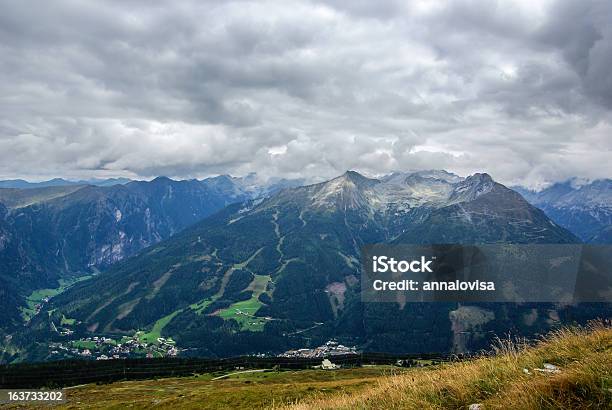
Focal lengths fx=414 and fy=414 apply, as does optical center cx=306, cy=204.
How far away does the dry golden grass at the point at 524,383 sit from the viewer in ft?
30.8

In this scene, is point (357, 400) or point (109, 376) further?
point (109, 376)

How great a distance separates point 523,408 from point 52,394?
13049 cm

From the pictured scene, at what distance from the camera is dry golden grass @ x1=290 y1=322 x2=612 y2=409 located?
370 inches

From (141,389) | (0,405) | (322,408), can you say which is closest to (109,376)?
(141,389)

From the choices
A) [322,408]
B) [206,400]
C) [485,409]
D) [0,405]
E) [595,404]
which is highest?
[595,404]

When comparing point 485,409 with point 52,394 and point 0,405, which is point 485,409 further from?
point 52,394

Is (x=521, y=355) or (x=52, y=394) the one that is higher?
(x=521, y=355)

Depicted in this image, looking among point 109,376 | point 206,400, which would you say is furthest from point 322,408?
point 109,376

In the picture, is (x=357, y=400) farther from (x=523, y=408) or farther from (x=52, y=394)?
(x=52, y=394)

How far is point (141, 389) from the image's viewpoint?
121 metres

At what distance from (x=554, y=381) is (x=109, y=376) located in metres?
212

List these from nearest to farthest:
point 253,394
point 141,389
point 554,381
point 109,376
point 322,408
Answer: point 554,381 < point 322,408 < point 253,394 < point 141,389 < point 109,376

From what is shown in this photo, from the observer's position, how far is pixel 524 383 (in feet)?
33.2

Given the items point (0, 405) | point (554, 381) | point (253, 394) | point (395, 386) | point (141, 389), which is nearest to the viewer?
point (554, 381)
